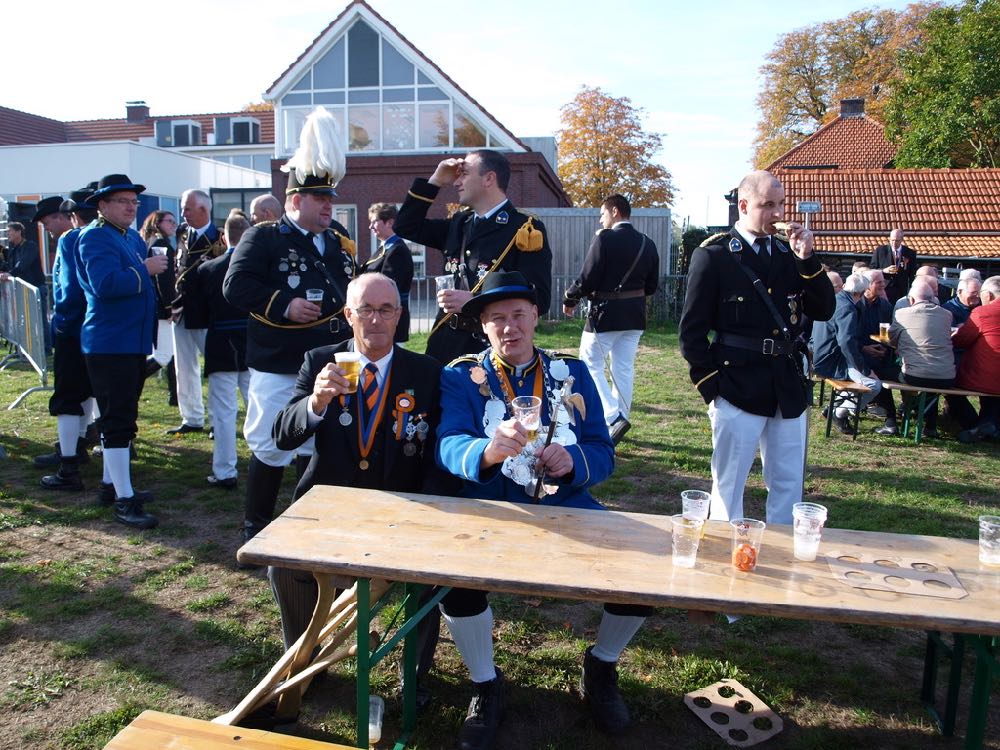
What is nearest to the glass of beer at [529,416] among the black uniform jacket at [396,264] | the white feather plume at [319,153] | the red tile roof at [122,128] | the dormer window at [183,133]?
the white feather plume at [319,153]

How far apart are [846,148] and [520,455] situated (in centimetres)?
3443

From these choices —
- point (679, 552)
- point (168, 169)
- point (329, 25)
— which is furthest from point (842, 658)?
point (168, 169)

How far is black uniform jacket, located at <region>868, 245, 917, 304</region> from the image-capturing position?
38.2ft

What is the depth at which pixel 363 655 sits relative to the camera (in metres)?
2.41

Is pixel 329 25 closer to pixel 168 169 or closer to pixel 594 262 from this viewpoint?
pixel 168 169

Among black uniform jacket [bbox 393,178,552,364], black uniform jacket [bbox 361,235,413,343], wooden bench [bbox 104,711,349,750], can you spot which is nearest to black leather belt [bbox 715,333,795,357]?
black uniform jacket [bbox 393,178,552,364]

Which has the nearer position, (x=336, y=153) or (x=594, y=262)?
(x=336, y=153)

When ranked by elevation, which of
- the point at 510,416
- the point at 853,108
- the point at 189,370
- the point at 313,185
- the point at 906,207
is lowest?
the point at 189,370

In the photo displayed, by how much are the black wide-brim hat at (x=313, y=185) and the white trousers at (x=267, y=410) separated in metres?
1.03

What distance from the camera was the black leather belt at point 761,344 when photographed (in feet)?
12.8

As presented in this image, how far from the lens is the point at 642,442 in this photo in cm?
734

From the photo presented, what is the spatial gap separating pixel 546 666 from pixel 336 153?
292cm

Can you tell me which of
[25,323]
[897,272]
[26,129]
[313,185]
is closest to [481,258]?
[313,185]

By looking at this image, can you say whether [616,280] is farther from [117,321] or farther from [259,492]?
[117,321]
